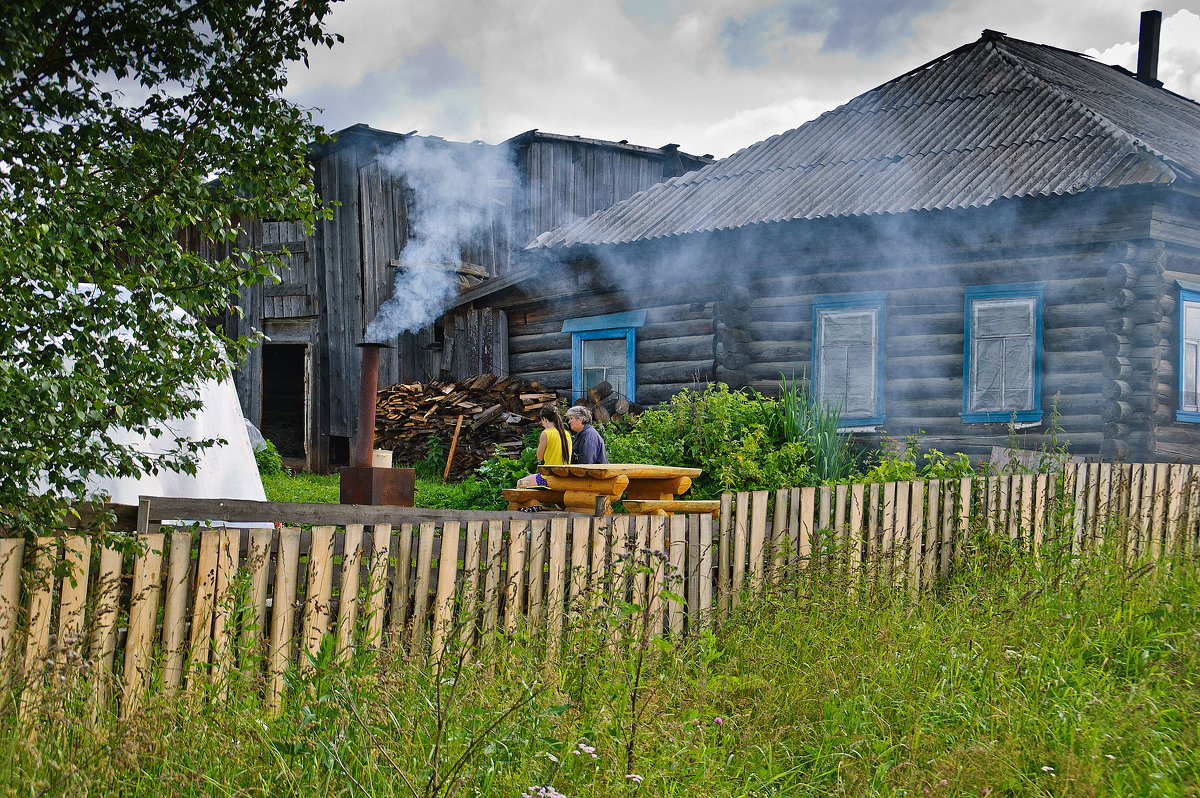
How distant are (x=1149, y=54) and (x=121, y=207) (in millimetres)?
19389

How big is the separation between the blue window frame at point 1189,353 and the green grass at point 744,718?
7.44 m

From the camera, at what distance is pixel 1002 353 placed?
1170 centimetres

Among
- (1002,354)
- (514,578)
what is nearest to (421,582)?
(514,578)

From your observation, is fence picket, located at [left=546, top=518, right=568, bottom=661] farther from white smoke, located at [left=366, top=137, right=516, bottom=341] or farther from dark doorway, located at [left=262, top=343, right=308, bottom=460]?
dark doorway, located at [left=262, top=343, right=308, bottom=460]

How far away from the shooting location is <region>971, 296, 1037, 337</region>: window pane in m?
11.6

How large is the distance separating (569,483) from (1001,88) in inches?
393

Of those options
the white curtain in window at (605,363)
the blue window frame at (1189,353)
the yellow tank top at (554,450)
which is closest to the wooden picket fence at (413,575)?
the yellow tank top at (554,450)

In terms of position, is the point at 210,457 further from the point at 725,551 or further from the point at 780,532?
the point at 780,532

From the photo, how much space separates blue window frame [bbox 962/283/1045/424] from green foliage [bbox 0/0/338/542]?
381 inches

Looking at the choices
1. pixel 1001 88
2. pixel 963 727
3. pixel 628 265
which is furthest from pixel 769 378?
pixel 963 727

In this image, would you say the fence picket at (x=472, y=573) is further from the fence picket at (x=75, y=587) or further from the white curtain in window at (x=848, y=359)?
the white curtain in window at (x=848, y=359)

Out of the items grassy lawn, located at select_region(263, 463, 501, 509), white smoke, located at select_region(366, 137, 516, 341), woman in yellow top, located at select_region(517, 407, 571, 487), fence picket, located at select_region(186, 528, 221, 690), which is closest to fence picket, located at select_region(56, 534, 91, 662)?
fence picket, located at select_region(186, 528, 221, 690)

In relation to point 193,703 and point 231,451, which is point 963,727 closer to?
point 193,703

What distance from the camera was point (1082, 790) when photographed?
3.02 metres
